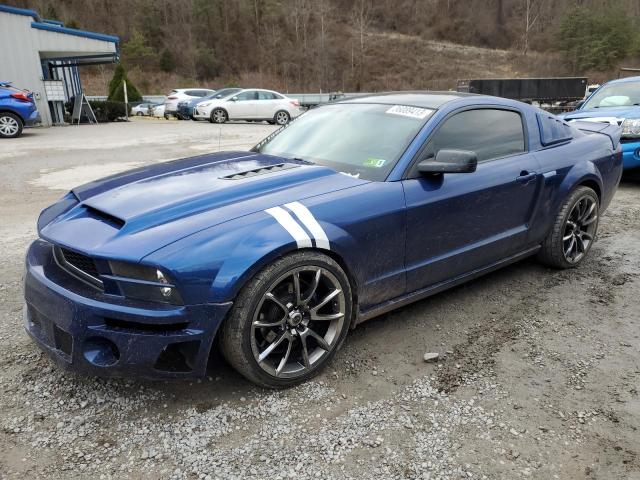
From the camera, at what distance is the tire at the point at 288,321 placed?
243cm

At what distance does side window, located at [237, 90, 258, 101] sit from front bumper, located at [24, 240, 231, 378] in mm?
18797

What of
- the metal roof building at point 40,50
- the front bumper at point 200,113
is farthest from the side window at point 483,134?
the metal roof building at point 40,50

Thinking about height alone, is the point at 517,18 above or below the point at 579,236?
above

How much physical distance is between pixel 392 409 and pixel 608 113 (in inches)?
261

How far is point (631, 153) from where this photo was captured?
694cm

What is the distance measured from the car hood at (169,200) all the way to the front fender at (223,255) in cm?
7

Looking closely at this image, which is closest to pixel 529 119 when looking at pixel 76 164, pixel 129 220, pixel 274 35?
pixel 129 220

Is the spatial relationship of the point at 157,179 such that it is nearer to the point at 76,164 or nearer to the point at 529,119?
the point at 529,119

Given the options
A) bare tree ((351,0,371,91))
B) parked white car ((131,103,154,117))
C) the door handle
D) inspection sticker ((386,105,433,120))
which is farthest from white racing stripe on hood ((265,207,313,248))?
bare tree ((351,0,371,91))

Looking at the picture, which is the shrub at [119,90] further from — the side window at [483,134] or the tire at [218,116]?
the side window at [483,134]

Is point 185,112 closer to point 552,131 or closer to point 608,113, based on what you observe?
point 608,113

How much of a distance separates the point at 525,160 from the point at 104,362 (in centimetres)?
310

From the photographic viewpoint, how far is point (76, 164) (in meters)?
9.88

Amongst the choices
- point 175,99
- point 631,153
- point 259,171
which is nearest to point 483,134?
point 259,171
